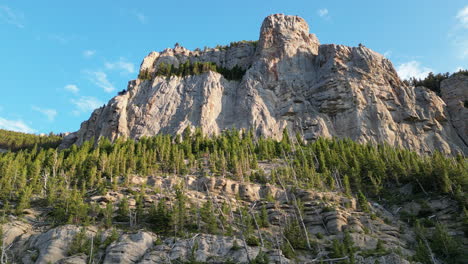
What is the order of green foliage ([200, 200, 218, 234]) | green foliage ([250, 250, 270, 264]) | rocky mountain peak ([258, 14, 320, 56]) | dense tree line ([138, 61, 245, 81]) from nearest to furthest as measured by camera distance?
green foliage ([250, 250, 270, 264]) < green foliage ([200, 200, 218, 234]) < rocky mountain peak ([258, 14, 320, 56]) < dense tree line ([138, 61, 245, 81])

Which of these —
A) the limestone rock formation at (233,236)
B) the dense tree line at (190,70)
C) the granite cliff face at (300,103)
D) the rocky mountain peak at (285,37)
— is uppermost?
the rocky mountain peak at (285,37)

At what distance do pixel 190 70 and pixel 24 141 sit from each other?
2633 inches

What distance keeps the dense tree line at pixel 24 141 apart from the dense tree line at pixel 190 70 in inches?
1604

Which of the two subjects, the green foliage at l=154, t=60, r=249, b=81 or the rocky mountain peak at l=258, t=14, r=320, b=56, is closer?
the rocky mountain peak at l=258, t=14, r=320, b=56

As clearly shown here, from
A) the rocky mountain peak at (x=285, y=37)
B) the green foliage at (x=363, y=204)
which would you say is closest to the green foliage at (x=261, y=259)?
the green foliage at (x=363, y=204)

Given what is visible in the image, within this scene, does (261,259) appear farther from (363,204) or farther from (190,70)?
(190,70)

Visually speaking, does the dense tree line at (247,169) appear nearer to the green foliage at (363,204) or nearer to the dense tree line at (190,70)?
the green foliage at (363,204)

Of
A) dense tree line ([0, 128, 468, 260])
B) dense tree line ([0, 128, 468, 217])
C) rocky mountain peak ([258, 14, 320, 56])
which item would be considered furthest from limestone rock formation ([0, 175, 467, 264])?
rocky mountain peak ([258, 14, 320, 56])

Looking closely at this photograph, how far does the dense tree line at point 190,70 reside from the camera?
119875mm

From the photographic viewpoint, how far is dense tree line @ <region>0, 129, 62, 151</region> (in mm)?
128500

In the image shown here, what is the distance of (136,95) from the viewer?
11281 centimetres

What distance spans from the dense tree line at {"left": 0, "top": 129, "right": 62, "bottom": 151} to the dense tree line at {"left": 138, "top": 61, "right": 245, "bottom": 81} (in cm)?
4074

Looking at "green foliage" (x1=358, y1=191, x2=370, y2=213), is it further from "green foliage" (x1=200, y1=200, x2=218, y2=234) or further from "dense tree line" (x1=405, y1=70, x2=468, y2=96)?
"dense tree line" (x1=405, y1=70, x2=468, y2=96)

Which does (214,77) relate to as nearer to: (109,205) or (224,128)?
(224,128)
